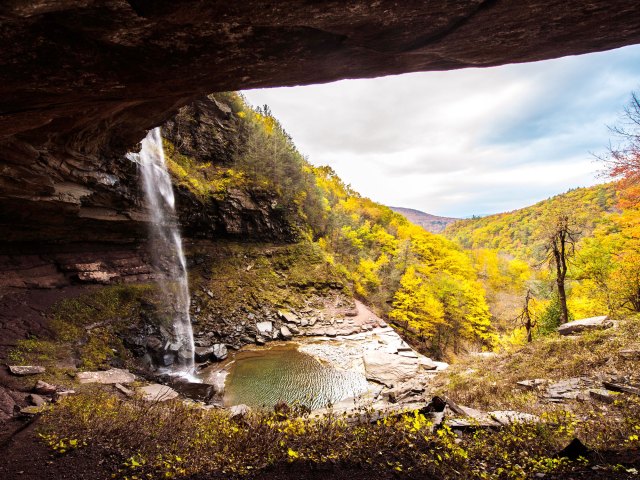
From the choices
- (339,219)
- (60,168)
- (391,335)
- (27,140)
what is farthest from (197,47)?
(339,219)

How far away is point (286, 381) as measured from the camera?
1259 cm

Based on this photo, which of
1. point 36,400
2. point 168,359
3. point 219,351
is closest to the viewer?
point 36,400

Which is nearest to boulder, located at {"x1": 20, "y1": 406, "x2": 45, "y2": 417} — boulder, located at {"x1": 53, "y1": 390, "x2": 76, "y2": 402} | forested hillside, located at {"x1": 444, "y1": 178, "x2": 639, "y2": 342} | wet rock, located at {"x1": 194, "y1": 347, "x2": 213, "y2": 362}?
boulder, located at {"x1": 53, "y1": 390, "x2": 76, "y2": 402}

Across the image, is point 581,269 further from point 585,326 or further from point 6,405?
point 6,405

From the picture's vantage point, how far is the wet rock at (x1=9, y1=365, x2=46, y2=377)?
872 centimetres

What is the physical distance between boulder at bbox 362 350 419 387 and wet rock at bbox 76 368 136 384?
916 cm

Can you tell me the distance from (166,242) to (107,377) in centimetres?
1103

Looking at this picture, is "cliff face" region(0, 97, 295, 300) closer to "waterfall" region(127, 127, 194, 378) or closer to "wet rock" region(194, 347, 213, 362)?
"waterfall" region(127, 127, 194, 378)

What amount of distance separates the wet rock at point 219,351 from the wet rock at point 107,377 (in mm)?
4211

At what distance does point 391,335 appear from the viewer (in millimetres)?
19922

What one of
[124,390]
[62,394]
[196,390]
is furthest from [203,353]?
[62,394]

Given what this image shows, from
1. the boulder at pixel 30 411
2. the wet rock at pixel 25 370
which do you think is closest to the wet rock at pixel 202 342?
the wet rock at pixel 25 370

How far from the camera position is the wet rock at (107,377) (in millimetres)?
9789

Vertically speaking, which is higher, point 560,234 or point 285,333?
point 560,234
